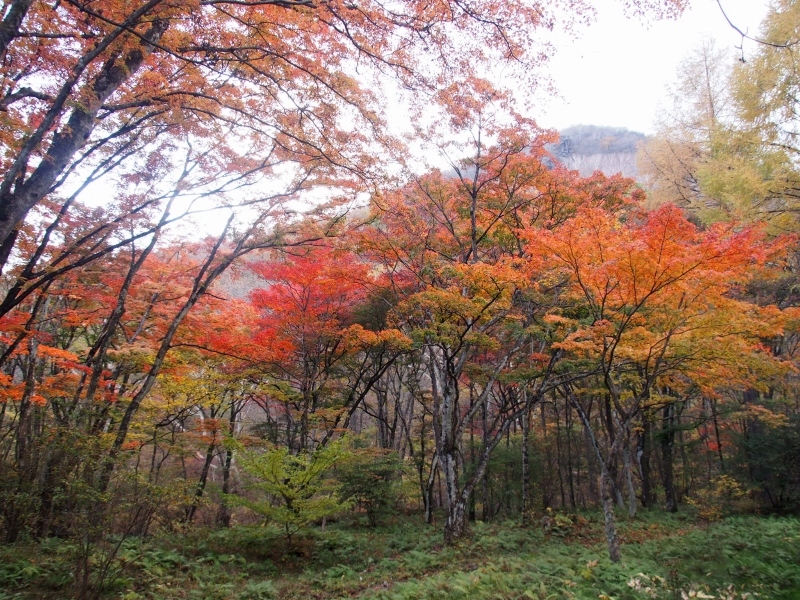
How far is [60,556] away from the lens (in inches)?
211

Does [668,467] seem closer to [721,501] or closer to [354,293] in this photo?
[721,501]

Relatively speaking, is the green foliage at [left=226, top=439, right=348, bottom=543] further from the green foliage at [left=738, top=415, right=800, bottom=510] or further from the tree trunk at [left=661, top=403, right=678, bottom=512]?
the green foliage at [left=738, top=415, right=800, bottom=510]

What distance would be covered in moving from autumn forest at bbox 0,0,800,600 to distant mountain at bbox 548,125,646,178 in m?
42.7

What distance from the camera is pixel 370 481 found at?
1173 cm

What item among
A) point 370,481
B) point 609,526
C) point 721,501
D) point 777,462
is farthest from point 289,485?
point 721,501

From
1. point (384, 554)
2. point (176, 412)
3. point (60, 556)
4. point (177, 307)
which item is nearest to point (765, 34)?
point (384, 554)

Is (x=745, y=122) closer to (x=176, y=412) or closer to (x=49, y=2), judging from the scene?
(x=49, y=2)

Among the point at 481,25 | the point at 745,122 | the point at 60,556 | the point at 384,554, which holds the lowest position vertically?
the point at 384,554

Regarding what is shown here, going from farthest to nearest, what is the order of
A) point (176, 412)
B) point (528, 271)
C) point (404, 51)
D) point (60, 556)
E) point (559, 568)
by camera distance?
point (176, 412)
point (528, 271)
point (559, 568)
point (60, 556)
point (404, 51)

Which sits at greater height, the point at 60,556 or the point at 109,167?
the point at 109,167

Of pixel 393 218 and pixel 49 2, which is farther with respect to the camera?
pixel 393 218

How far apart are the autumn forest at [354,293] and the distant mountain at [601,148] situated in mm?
42707

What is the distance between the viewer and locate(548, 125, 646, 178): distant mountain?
52812 millimetres

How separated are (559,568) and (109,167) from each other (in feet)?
28.6
